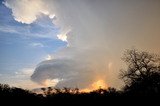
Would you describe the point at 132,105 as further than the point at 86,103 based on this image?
No

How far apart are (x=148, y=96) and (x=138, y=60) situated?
26295 mm

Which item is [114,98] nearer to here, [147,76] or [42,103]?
[42,103]

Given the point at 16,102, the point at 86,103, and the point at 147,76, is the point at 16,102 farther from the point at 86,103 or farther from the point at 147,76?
the point at 147,76

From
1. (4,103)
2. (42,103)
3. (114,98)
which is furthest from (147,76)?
(4,103)

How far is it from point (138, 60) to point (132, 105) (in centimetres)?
2860

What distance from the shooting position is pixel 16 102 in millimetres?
35906

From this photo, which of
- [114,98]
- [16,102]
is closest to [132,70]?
[114,98]

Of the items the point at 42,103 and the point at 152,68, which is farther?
the point at 152,68

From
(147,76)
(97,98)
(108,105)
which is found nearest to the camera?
(108,105)

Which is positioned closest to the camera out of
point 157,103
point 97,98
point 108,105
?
point 157,103

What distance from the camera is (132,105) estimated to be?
30.1 metres

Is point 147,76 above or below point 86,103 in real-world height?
above

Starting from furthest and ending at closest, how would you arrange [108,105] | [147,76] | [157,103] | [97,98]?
[147,76]
[97,98]
[108,105]
[157,103]

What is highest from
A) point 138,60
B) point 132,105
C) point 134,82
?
point 138,60
